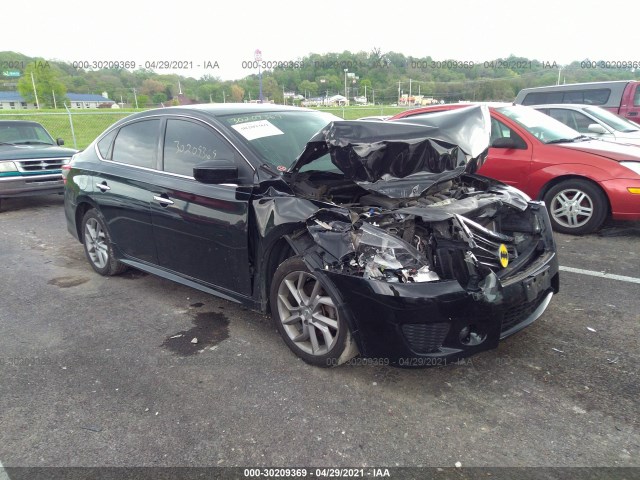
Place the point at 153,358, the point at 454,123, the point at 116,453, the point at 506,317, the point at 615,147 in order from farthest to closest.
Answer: the point at 615,147, the point at 454,123, the point at 153,358, the point at 506,317, the point at 116,453

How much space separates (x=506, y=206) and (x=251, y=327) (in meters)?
2.07

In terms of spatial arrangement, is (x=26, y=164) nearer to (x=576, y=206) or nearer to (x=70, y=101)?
(x=576, y=206)

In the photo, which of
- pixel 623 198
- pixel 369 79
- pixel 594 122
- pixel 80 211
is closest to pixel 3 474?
pixel 80 211

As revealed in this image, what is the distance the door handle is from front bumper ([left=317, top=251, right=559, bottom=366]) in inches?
62.4

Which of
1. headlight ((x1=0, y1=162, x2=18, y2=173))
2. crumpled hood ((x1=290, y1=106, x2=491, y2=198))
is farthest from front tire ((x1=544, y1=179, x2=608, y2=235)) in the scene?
headlight ((x1=0, y1=162, x2=18, y2=173))

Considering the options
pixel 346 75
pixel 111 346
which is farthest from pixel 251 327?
pixel 346 75

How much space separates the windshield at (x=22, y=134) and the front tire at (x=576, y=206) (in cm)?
916

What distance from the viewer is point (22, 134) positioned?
9.32m

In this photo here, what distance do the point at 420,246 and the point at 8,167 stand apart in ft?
26.0

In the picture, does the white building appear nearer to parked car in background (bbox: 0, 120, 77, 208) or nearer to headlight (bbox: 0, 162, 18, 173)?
parked car in background (bbox: 0, 120, 77, 208)

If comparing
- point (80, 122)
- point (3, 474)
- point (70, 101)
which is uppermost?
point (70, 101)

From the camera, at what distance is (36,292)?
4.54 metres

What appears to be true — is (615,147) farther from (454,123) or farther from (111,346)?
(111,346)

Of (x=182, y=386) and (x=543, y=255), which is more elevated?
(x=543, y=255)
